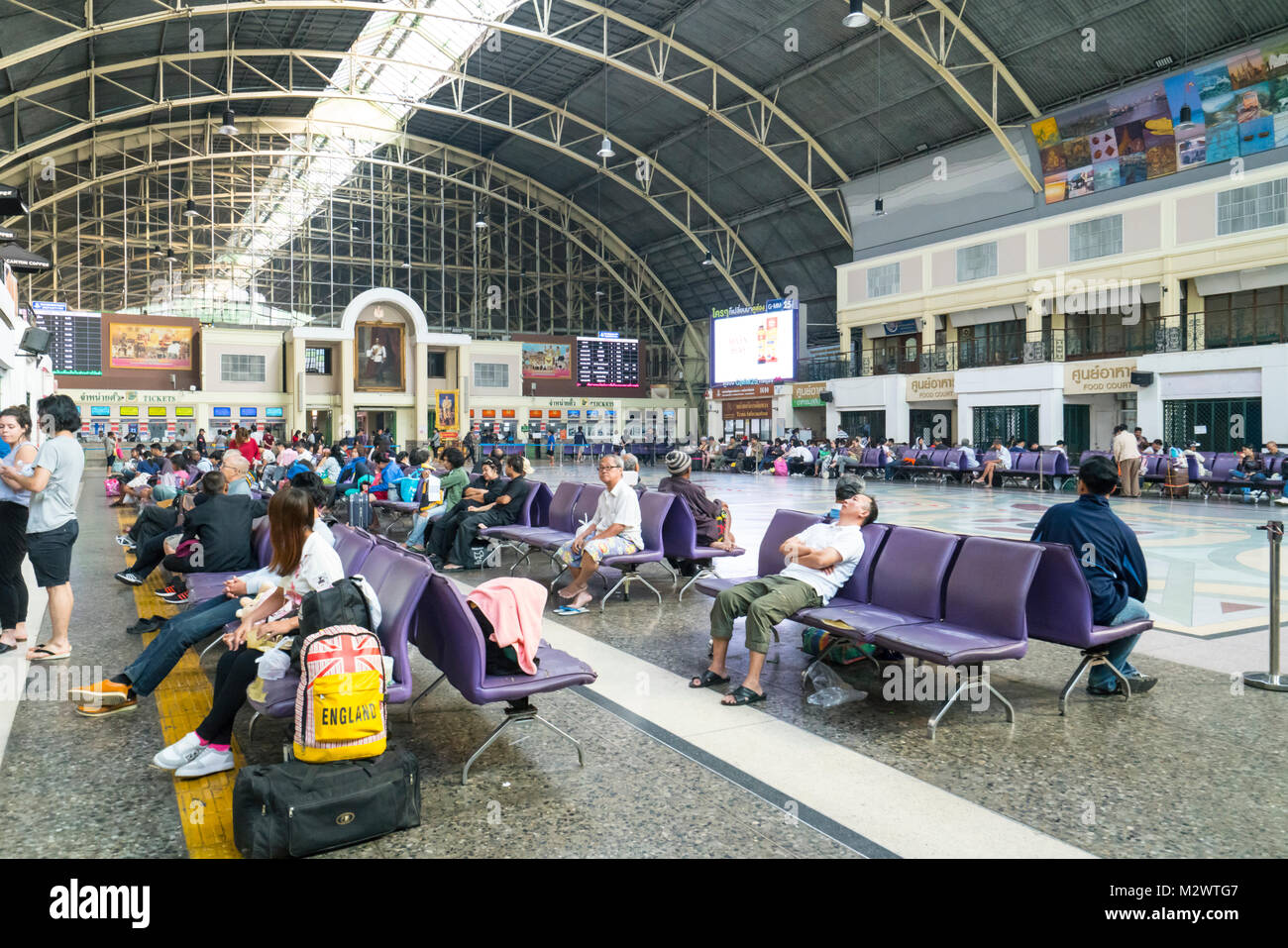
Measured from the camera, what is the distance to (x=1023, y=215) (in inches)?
1180

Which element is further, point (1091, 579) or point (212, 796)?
point (1091, 579)

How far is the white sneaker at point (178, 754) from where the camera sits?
384cm

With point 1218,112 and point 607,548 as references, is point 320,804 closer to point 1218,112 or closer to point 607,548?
point 607,548

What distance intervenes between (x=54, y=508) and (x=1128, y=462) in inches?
806

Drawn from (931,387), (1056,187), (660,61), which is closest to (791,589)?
(1056,187)

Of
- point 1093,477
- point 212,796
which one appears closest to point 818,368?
point 1093,477

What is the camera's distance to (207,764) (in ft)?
12.6

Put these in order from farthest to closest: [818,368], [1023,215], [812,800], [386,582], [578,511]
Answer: [818,368]
[1023,215]
[578,511]
[386,582]
[812,800]

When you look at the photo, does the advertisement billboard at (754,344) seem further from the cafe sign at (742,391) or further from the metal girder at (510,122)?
the metal girder at (510,122)

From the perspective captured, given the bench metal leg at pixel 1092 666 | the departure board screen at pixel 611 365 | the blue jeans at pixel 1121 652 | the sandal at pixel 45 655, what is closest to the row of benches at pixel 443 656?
the sandal at pixel 45 655

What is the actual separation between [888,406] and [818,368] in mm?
5216

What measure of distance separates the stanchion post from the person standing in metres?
15.9
